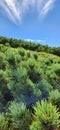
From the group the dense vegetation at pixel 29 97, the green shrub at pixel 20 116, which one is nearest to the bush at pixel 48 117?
the dense vegetation at pixel 29 97

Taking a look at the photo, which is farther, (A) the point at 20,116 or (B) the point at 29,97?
(B) the point at 29,97

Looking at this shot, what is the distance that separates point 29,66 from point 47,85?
9.8 inches

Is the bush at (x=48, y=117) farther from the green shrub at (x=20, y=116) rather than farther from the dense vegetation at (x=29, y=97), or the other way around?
the green shrub at (x=20, y=116)

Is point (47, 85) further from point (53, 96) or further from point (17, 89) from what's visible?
point (53, 96)

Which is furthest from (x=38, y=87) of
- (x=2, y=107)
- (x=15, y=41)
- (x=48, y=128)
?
(x=15, y=41)

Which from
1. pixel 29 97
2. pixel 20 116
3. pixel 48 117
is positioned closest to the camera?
pixel 48 117

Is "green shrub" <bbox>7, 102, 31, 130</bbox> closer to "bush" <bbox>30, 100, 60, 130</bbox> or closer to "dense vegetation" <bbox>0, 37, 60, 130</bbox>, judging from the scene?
"dense vegetation" <bbox>0, 37, 60, 130</bbox>

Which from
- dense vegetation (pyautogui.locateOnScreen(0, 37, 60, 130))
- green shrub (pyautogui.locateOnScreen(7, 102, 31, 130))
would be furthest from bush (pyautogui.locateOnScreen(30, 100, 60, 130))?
green shrub (pyautogui.locateOnScreen(7, 102, 31, 130))

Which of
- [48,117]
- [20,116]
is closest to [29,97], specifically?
[20,116]

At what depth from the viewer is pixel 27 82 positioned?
276 centimetres

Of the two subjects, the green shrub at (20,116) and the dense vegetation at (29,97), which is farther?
the green shrub at (20,116)

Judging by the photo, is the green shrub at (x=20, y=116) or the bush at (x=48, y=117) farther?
the green shrub at (x=20, y=116)

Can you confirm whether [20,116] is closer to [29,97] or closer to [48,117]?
[48,117]

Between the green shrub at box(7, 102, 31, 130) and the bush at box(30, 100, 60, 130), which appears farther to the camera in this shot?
the green shrub at box(7, 102, 31, 130)
